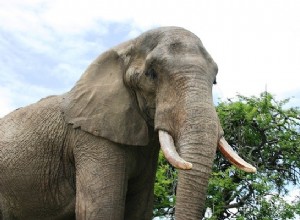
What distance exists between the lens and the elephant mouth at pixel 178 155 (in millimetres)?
4496

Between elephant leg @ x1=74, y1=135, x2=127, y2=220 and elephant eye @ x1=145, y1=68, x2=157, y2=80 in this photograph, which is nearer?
elephant eye @ x1=145, y1=68, x2=157, y2=80

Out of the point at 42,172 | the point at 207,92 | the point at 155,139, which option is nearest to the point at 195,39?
the point at 207,92

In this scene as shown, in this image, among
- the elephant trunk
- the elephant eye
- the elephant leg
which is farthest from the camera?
the elephant leg

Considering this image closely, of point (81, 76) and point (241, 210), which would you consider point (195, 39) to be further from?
point (241, 210)

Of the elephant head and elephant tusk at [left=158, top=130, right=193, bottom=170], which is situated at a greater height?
the elephant head

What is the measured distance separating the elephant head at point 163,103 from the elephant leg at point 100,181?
0.13m

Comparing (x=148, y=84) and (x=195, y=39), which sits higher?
(x=195, y=39)

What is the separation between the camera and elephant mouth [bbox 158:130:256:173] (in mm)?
4496

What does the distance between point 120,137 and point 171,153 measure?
3.12 feet

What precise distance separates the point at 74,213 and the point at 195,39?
2042 millimetres

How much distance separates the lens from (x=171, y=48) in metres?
5.23

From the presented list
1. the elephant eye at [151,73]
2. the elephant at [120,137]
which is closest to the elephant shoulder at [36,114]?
the elephant at [120,137]

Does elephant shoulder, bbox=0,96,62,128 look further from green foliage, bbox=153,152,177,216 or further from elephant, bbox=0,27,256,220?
green foliage, bbox=153,152,177,216

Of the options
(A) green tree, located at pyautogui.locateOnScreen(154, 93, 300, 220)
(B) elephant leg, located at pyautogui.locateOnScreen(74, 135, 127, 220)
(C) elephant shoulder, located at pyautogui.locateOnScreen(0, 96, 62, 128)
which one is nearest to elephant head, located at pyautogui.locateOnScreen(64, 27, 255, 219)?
(B) elephant leg, located at pyautogui.locateOnScreen(74, 135, 127, 220)
